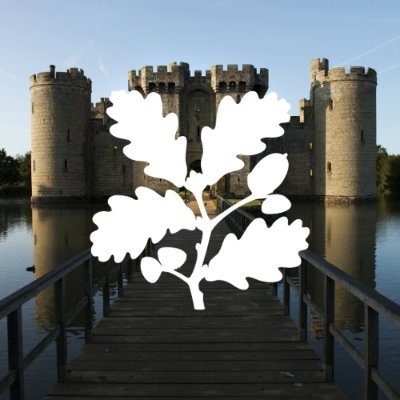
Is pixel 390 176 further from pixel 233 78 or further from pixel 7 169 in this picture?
pixel 7 169

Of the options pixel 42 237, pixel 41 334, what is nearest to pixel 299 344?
pixel 41 334

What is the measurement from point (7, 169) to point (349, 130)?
34.6m

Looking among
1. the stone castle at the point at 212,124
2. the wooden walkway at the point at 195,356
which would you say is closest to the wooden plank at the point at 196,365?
the wooden walkway at the point at 195,356

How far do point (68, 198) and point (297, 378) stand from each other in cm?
2763

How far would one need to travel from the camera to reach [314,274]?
1066 cm

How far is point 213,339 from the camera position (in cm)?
416

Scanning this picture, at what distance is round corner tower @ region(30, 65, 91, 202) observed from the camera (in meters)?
29.1

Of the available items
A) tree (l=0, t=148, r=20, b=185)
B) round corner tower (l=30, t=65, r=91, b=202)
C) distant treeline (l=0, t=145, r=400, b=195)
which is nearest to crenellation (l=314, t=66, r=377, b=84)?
round corner tower (l=30, t=65, r=91, b=202)

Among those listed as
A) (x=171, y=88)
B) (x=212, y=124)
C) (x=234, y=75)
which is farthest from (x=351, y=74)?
(x=171, y=88)

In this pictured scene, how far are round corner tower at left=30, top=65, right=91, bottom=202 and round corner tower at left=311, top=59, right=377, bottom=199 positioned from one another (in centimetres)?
1481

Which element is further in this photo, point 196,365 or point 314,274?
point 314,274

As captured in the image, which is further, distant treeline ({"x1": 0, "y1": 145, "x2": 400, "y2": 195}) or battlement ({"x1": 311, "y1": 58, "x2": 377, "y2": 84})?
distant treeline ({"x1": 0, "y1": 145, "x2": 400, "y2": 195})

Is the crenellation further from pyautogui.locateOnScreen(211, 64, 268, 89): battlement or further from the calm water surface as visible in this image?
the calm water surface

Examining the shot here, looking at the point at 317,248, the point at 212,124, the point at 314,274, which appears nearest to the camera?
the point at 314,274
